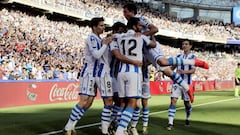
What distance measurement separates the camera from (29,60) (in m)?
23.5

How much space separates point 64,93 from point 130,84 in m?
13.2

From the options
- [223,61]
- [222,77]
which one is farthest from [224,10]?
[222,77]

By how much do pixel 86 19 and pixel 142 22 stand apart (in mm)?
35864

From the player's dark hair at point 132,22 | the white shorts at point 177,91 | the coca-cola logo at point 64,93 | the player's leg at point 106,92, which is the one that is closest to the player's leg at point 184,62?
the player's dark hair at point 132,22

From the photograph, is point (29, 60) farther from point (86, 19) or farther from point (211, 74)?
point (211, 74)

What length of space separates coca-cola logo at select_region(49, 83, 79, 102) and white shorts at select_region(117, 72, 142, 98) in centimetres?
1202

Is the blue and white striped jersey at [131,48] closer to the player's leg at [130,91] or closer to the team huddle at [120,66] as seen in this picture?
the team huddle at [120,66]

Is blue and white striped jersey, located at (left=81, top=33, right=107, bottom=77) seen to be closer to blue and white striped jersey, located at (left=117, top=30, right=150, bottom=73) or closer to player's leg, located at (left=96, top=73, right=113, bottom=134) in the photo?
player's leg, located at (left=96, top=73, right=113, bottom=134)

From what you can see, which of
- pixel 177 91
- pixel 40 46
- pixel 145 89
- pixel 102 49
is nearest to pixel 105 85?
pixel 102 49

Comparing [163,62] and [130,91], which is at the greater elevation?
[163,62]

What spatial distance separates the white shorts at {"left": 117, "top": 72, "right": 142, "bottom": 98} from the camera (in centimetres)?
730

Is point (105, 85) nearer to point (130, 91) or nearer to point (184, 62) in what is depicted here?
point (130, 91)

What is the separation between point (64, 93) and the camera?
2017 cm

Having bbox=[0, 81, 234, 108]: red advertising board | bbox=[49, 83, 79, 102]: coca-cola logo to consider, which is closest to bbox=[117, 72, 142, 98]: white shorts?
bbox=[0, 81, 234, 108]: red advertising board
